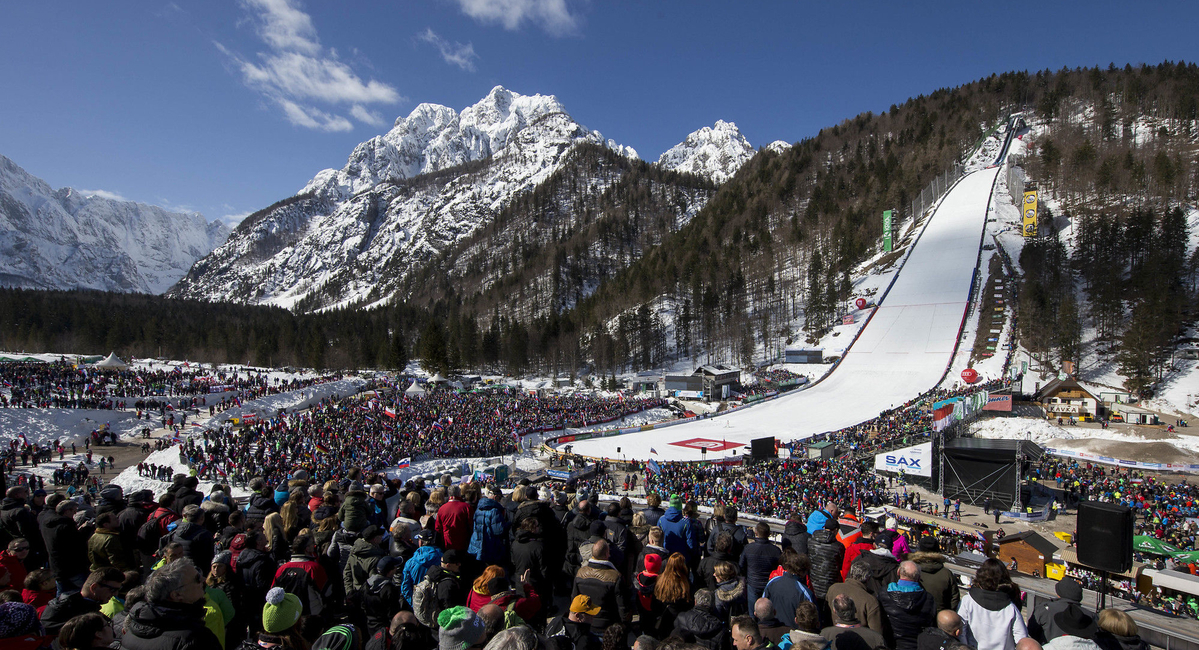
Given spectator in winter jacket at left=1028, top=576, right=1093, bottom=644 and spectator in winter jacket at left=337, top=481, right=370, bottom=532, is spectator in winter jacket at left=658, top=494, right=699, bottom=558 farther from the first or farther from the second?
spectator in winter jacket at left=337, top=481, right=370, bottom=532

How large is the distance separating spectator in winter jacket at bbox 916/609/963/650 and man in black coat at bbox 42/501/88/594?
8135mm

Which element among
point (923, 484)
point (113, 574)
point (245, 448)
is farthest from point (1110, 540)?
point (245, 448)

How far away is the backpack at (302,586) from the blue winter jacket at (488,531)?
1.88 meters

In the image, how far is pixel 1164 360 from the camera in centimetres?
3844

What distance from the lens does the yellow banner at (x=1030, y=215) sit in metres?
66.7

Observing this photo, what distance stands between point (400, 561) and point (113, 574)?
2.17m

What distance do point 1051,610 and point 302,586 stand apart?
6.27 m

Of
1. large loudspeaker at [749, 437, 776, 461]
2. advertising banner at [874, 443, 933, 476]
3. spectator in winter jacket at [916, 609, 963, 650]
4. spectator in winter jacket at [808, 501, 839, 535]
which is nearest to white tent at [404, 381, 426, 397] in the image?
large loudspeaker at [749, 437, 776, 461]

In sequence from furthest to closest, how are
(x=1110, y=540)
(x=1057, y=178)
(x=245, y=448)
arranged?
1. (x=1057, y=178)
2. (x=245, y=448)
3. (x=1110, y=540)

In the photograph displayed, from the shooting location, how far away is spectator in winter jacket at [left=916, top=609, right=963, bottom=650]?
11.6 feet

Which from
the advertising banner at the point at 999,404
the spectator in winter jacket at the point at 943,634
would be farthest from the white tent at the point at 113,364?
the advertising banner at the point at 999,404

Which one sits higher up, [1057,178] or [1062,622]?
[1057,178]

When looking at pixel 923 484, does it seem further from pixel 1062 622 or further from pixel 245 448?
pixel 245 448

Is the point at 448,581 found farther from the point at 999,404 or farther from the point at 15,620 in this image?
the point at 999,404
